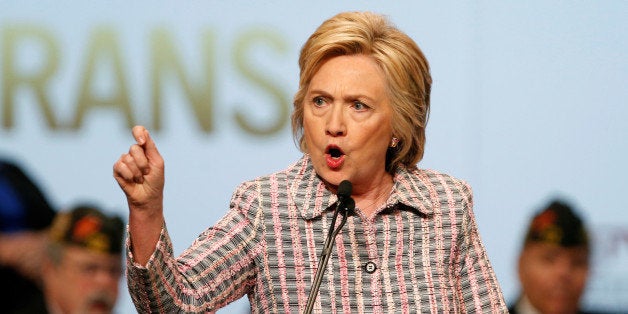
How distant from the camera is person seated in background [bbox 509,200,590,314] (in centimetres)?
341

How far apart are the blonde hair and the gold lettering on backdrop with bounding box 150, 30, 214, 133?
3.97 feet

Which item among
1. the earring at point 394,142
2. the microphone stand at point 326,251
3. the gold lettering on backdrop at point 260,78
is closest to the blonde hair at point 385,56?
the earring at point 394,142

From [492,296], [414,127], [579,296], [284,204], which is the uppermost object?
[414,127]

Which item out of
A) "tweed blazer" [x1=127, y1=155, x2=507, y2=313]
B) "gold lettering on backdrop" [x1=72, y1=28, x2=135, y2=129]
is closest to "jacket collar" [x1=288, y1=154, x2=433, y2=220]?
"tweed blazer" [x1=127, y1=155, x2=507, y2=313]

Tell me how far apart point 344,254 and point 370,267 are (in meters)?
0.05

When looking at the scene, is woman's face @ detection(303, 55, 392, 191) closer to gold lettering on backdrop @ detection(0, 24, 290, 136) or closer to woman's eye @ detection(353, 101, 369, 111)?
woman's eye @ detection(353, 101, 369, 111)

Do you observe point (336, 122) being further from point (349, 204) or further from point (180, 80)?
point (180, 80)

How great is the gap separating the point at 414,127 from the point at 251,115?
1.24 metres

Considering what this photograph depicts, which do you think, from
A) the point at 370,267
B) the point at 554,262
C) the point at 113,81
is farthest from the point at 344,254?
the point at 554,262

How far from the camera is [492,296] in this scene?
202 centimetres

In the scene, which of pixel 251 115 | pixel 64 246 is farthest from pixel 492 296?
pixel 64 246

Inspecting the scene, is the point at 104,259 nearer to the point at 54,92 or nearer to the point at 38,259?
the point at 38,259

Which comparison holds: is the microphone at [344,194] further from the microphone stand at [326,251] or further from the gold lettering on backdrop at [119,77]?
the gold lettering on backdrop at [119,77]

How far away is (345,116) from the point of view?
1.95 m
